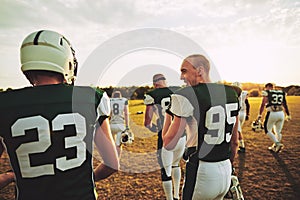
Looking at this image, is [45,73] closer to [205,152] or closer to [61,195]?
[61,195]

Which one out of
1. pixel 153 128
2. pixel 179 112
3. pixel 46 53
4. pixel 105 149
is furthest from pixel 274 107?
pixel 46 53

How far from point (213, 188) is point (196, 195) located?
19 cm

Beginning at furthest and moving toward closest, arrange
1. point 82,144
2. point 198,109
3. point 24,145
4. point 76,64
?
1. point 198,109
2. point 76,64
3. point 82,144
4. point 24,145

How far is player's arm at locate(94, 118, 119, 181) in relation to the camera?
6.18ft

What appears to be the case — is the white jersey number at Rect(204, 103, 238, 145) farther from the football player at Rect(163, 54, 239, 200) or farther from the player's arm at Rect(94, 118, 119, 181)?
the player's arm at Rect(94, 118, 119, 181)

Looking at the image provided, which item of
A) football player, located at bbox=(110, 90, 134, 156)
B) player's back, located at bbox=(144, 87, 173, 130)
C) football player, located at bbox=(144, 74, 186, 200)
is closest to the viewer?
football player, located at bbox=(144, 74, 186, 200)

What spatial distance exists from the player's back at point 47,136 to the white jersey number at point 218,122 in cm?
132

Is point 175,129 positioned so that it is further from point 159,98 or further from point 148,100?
point 148,100

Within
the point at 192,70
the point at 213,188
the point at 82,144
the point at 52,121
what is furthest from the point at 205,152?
the point at 52,121

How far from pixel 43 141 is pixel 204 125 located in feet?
5.11

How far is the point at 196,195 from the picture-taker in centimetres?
280

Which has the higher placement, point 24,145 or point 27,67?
point 27,67

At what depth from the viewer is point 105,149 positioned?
6.34 ft

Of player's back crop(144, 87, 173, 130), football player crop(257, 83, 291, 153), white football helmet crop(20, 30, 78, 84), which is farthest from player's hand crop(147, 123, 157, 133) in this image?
football player crop(257, 83, 291, 153)
